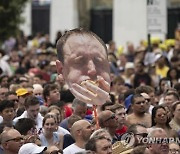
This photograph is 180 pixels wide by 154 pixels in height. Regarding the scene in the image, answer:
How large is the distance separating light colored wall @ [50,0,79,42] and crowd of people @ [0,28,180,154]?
16633mm

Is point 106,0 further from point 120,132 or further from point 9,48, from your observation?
point 120,132

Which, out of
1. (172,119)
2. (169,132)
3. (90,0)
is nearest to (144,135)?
(169,132)

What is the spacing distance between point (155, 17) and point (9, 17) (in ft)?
37.7

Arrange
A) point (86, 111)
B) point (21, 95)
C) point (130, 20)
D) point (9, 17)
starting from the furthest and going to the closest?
point (130, 20), point (9, 17), point (21, 95), point (86, 111)

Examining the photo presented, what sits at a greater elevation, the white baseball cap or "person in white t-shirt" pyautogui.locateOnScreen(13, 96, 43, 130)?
the white baseball cap

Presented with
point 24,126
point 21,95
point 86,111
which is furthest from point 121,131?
point 21,95

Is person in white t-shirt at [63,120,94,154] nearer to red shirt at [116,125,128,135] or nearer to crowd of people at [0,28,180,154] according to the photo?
crowd of people at [0,28,180,154]

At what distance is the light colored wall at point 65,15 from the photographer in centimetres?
4000

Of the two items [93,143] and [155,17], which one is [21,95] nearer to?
[93,143]

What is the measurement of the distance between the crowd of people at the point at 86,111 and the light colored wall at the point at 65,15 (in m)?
16.6

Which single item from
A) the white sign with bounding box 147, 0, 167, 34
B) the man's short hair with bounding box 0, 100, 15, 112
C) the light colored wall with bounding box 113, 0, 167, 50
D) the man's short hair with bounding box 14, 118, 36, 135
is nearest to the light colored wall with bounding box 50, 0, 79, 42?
the light colored wall with bounding box 113, 0, 167, 50

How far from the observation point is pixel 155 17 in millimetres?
22484

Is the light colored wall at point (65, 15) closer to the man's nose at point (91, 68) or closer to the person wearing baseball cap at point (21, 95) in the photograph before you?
the person wearing baseball cap at point (21, 95)

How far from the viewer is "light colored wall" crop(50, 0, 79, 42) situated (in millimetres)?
40000
